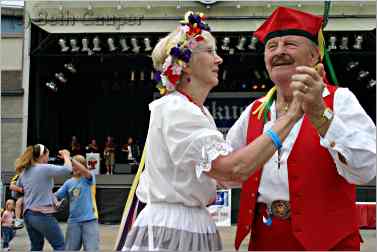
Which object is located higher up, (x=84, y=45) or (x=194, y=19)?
(x=84, y=45)

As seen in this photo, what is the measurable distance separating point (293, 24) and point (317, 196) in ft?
2.19

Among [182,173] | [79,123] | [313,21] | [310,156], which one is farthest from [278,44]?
[79,123]

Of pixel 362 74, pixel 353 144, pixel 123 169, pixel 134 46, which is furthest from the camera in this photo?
pixel 362 74

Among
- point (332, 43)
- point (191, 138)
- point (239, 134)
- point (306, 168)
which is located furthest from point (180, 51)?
point (332, 43)

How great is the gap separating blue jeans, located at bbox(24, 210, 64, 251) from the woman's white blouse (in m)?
4.15

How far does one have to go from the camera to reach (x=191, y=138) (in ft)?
7.25

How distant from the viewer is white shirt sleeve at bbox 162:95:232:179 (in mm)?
2168

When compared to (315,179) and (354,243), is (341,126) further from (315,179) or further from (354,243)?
(354,243)

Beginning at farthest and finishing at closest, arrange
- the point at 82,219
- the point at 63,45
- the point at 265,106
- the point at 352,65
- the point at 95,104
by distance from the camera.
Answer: the point at 95,104, the point at 352,65, the point at 63,45, the point at 82,219, the point at 265,106

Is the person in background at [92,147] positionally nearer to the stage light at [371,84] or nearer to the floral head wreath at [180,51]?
the stage light at [371,84]

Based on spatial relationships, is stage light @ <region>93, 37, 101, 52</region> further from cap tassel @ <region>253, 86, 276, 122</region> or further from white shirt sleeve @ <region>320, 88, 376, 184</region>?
white shirt sleeve @ <region>320, 88, 376, 184</region>

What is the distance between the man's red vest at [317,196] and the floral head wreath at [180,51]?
1.71ft

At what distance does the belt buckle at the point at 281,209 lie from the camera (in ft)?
8.16

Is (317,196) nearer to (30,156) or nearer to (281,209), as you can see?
(281,209)
